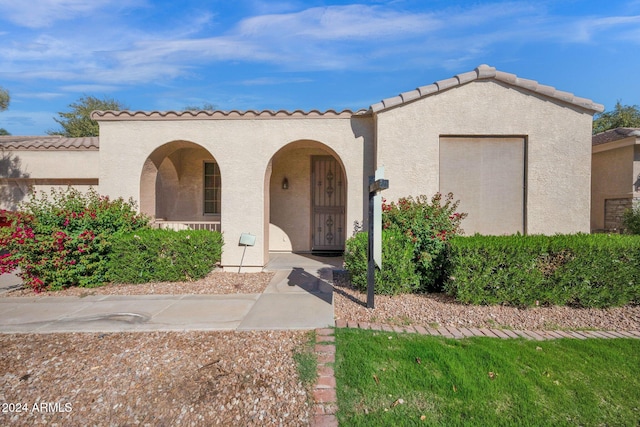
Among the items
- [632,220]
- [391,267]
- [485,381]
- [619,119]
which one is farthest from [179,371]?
[619,119]

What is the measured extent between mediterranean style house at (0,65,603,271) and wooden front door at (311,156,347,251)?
7.35 ft

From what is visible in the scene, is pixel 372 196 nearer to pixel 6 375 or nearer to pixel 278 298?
pixel 278 298

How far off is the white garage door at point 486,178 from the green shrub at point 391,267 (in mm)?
2296

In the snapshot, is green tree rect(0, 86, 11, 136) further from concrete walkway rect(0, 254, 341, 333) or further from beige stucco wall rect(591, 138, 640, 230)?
beige stucco wall rect(591, 138, 640, 230)

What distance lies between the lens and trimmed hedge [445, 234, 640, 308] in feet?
16.3

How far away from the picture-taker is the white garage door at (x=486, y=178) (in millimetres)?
6926

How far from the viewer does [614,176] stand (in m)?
9.19

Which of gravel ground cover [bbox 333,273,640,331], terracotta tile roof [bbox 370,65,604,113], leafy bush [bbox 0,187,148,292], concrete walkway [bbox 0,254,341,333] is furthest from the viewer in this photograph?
terracotta tile roof [bbox 370,65,604,113]

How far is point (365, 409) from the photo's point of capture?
2584 millimetres

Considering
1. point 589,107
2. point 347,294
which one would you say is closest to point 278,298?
point 347,294

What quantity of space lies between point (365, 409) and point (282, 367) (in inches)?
38.4

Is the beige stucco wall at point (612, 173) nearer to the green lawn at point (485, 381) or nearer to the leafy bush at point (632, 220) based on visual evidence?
the leafy bush at point (632, 220)

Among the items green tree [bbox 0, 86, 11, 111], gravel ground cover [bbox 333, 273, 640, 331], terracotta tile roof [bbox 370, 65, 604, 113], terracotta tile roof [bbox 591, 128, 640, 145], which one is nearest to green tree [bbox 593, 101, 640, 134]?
terracotta tile roof [bbox 591, 128, 640, 145]

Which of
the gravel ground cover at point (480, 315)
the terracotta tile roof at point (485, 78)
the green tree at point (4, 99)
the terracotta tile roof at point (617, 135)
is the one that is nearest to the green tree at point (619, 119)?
the terracotta tile roof at point (617, 135)
